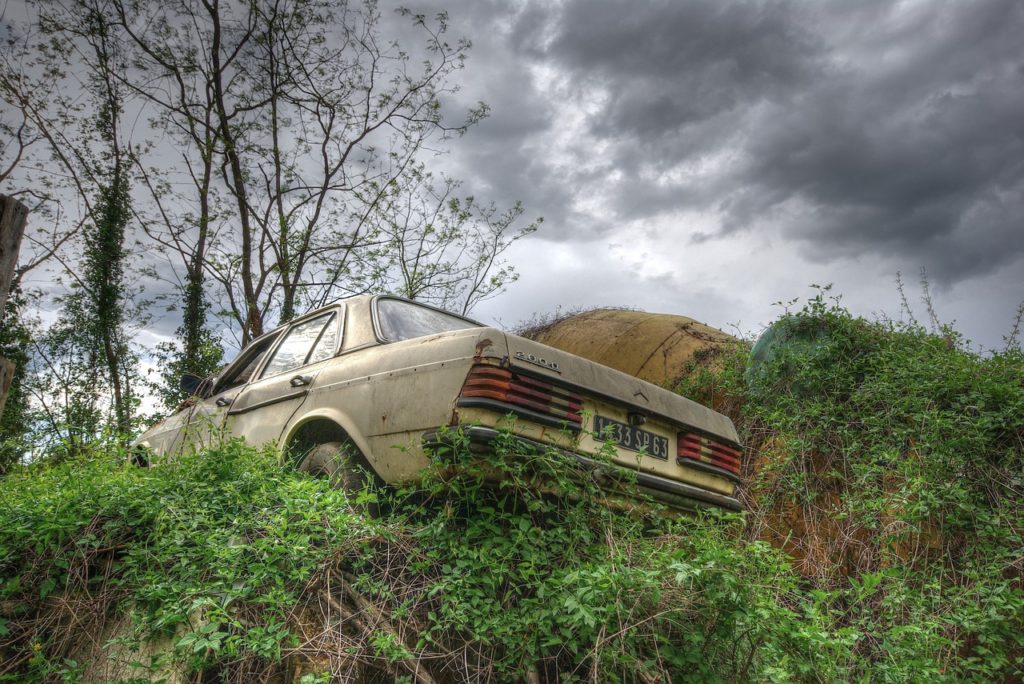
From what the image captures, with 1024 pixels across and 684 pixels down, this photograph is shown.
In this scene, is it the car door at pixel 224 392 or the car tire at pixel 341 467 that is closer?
the car tire at pixel 341 467

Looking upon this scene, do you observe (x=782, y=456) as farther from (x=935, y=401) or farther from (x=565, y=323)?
(x=565, y=323)

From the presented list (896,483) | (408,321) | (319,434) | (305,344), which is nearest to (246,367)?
(305,344)

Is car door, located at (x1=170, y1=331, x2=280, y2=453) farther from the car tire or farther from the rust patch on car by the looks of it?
the rust patch on car

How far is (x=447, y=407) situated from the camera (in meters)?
3.04

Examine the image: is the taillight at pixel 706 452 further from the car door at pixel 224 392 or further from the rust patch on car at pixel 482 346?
the car door at pixel 224 392

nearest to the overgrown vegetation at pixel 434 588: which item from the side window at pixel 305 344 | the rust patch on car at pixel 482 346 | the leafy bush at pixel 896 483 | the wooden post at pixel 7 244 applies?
the leafy bush at pixel 896 483

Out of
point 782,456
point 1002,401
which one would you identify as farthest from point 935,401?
point 782,456

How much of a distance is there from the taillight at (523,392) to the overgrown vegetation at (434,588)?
0.25 m

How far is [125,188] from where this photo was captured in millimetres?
14883

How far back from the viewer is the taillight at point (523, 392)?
299 centimetres

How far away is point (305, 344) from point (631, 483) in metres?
2.59

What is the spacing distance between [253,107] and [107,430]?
475 inches

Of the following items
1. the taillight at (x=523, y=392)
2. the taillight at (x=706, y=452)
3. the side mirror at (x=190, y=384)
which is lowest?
the taillight at (x=706, y=452)

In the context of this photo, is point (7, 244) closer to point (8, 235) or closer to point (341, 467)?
point (8, 235)
